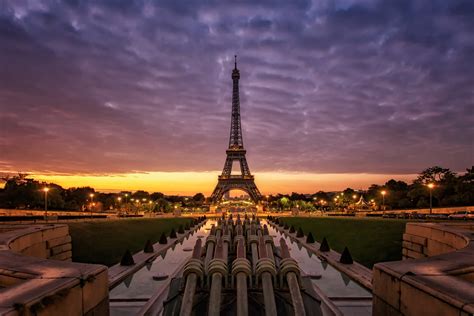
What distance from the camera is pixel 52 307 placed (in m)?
5.86

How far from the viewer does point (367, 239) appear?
2481cm

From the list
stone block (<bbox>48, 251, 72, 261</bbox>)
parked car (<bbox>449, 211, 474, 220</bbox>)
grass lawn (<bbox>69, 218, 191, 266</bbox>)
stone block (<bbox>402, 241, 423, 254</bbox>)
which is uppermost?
stone block (<bbox>402, 241, 423, 254</bbox>)

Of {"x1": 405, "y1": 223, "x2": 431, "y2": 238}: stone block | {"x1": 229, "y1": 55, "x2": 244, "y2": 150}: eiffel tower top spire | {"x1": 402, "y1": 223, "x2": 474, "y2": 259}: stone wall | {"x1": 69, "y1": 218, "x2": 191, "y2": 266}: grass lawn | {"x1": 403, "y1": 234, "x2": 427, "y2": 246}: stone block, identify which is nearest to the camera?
{"x1": 402, "y1": 223, "x2": 474, "y2": 259}: stone wall

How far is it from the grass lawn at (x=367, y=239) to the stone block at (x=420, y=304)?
12.8 meters

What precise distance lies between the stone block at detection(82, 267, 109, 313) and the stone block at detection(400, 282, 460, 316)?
6.52 metres

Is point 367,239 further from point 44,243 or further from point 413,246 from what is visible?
point 44,243

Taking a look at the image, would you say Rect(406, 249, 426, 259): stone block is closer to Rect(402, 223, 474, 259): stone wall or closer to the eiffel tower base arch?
Rect(402, 223, 474, 259): stone wall

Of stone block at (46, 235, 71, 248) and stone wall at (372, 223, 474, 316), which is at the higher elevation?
stone wall at (372, 223, 474, 316)

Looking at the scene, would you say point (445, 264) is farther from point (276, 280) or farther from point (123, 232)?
point (123, 232)

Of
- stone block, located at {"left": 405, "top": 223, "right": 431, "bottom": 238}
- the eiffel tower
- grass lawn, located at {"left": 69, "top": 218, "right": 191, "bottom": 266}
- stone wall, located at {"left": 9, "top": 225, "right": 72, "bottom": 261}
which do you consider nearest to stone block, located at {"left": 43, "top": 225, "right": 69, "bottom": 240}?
stone wall, located at {"left": 9, "top": 225, "right": 72, "bottom": 261}

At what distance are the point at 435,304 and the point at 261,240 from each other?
780 cm

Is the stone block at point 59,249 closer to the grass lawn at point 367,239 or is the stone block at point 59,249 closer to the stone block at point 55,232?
the stone block at point 55,232

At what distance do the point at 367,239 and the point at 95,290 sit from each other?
21.9 metres

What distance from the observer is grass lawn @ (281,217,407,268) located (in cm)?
2036
